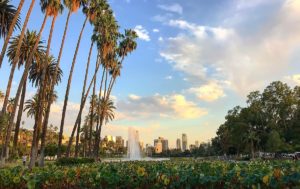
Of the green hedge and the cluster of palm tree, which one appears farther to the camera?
the cluster of palm tree

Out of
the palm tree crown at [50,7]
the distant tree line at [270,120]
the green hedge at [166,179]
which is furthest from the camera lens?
the distant tree line at [270,120]

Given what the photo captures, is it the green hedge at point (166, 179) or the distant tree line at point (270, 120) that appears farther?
the distant tree line at point (270, 120)

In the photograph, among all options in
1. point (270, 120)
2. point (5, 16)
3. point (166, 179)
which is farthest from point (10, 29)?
point (270, 120)

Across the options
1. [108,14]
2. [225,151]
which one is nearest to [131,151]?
[108,14]

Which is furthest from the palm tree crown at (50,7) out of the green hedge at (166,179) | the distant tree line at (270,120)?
the distant tree line at (270,120)

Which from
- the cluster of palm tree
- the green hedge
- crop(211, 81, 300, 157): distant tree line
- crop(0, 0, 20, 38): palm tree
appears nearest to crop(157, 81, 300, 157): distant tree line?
crop(211, 81, 300, 157): distant tree line

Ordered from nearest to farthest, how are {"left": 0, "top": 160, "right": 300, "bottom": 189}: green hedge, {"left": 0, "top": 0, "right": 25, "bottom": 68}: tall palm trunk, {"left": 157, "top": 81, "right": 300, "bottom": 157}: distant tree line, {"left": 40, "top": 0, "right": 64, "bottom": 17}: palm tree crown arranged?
{"left": 0, "top": 160, "right": 300, "bottom": 189}: green hedge → {"left": 0, "top": 0, "right": 25, "bottom": 68}: tall palm trunk → {"left": 40, "top": 0, "right": 64, "bottom": 17}: palm tree crown → {"left": 157, "top": 81, "right": 300, "bottom": 157}: distant tree line

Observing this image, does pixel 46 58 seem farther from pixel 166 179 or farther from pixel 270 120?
pixel 270 120

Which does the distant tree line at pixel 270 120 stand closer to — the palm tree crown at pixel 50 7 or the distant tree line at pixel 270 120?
the distant tree line at pixel 270 120

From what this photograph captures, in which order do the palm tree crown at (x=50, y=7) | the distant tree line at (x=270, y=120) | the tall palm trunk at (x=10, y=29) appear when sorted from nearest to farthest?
1. the tall palm trunk at (x=10, y=29)
2. the palm tree crown at (x=50, y=7)
3. the distant tree line at (x=270, y=120)

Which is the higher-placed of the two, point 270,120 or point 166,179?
point 270,120

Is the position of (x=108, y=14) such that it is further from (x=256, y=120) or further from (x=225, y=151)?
(x=225, y=151)

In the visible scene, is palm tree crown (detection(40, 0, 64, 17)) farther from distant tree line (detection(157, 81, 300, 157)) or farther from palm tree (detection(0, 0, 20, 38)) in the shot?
distant tree line (detection(157, 81, 300, 157))

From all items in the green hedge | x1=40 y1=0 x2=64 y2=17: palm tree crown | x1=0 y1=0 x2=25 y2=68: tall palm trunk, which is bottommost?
the green hedge
